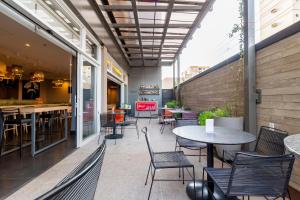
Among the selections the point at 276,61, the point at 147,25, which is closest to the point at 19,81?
the point at 147,25

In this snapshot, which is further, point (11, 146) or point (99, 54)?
point (99, 54)

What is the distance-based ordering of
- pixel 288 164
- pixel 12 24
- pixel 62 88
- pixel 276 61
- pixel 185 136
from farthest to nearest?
pixel 62 88 → pixel 12 24 → pixel 276 61 → pixel 185 136 → pixel 288 164

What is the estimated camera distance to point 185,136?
2092 mm

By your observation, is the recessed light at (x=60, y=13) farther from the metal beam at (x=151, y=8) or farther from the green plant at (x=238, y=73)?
the green plant at (x=238, y=73)

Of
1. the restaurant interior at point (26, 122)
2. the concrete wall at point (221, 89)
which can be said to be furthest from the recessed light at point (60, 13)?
the concrete wall at point (221, 89)

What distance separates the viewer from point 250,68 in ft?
10.4

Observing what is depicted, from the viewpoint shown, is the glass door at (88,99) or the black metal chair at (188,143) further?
the glass door at (88,99)

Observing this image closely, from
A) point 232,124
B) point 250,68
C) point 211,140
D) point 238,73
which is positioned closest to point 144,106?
point 238,73

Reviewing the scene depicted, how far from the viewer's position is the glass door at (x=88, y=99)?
4.95 metres

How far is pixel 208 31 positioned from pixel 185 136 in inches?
225

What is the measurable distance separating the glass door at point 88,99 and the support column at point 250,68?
375 centimetres

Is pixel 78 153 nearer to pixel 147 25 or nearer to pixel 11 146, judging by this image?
pixel 11 146

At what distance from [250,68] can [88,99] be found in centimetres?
415

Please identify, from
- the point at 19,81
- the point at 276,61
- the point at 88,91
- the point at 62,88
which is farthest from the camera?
the point at 62,88
